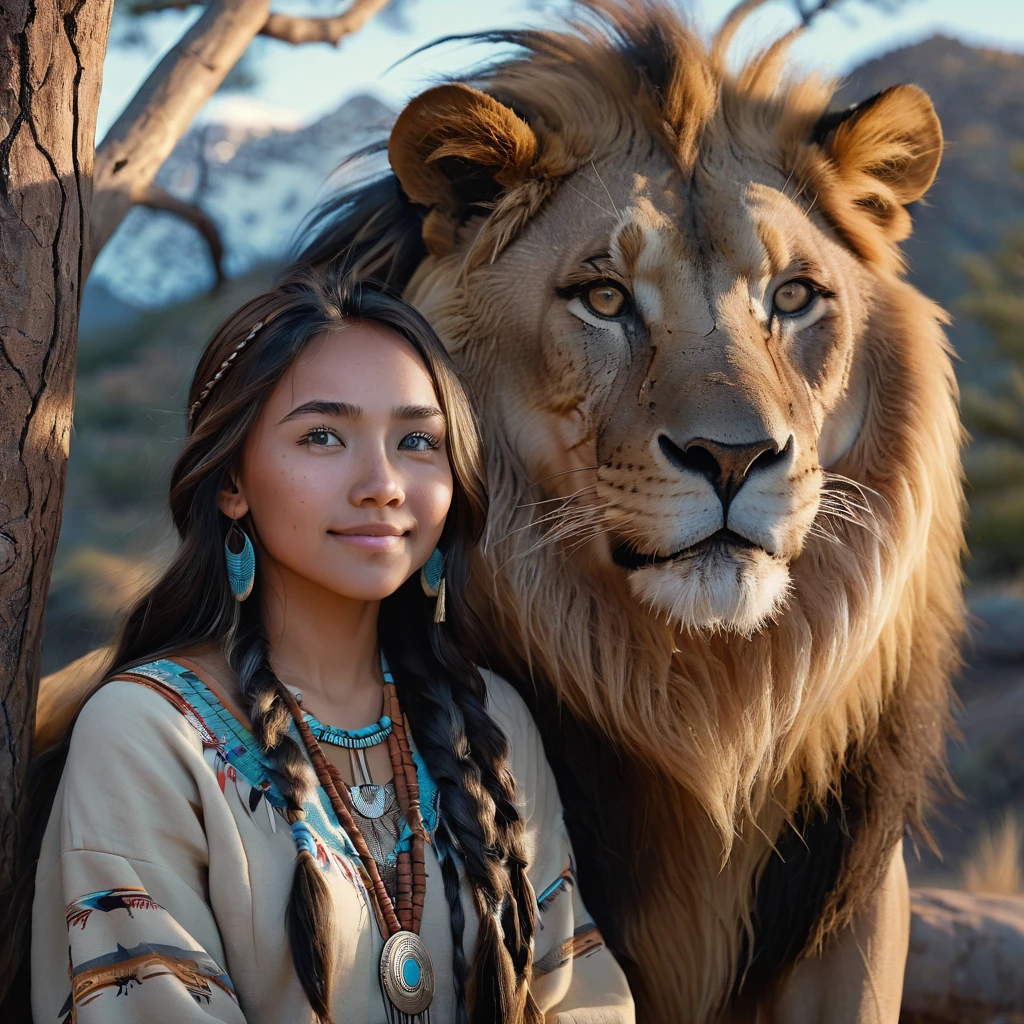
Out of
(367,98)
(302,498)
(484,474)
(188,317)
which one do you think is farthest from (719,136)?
(367,98)

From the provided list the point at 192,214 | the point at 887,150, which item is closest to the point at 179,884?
the point at 887,150

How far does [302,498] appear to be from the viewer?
1951 mm

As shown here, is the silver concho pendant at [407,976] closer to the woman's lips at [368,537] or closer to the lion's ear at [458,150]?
the woman's lips at [368,537]

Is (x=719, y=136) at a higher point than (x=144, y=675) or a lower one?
higher

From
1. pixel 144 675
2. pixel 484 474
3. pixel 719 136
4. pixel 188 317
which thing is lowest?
pixel 188 317

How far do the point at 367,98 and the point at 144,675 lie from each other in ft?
116

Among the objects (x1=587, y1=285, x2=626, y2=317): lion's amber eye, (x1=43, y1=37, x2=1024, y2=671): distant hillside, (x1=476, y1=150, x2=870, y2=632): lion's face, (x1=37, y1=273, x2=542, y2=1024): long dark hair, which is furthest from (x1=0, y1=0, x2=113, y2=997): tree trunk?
(x1=43, y1=37, x2=1024, y2=671): distant hillside

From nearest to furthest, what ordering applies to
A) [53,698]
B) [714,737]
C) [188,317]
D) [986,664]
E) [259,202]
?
[714,737]
[53,698]
[986,664]
[188,317]
[259,202]

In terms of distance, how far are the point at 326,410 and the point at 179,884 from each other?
75 centimetres

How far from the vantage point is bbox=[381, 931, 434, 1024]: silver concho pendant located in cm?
185

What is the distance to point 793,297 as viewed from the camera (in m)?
2.39

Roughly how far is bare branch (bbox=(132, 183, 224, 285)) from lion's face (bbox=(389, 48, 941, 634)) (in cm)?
107

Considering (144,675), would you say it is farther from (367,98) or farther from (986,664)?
(367,98)

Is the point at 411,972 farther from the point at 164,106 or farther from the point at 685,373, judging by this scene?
the point at 164,106
